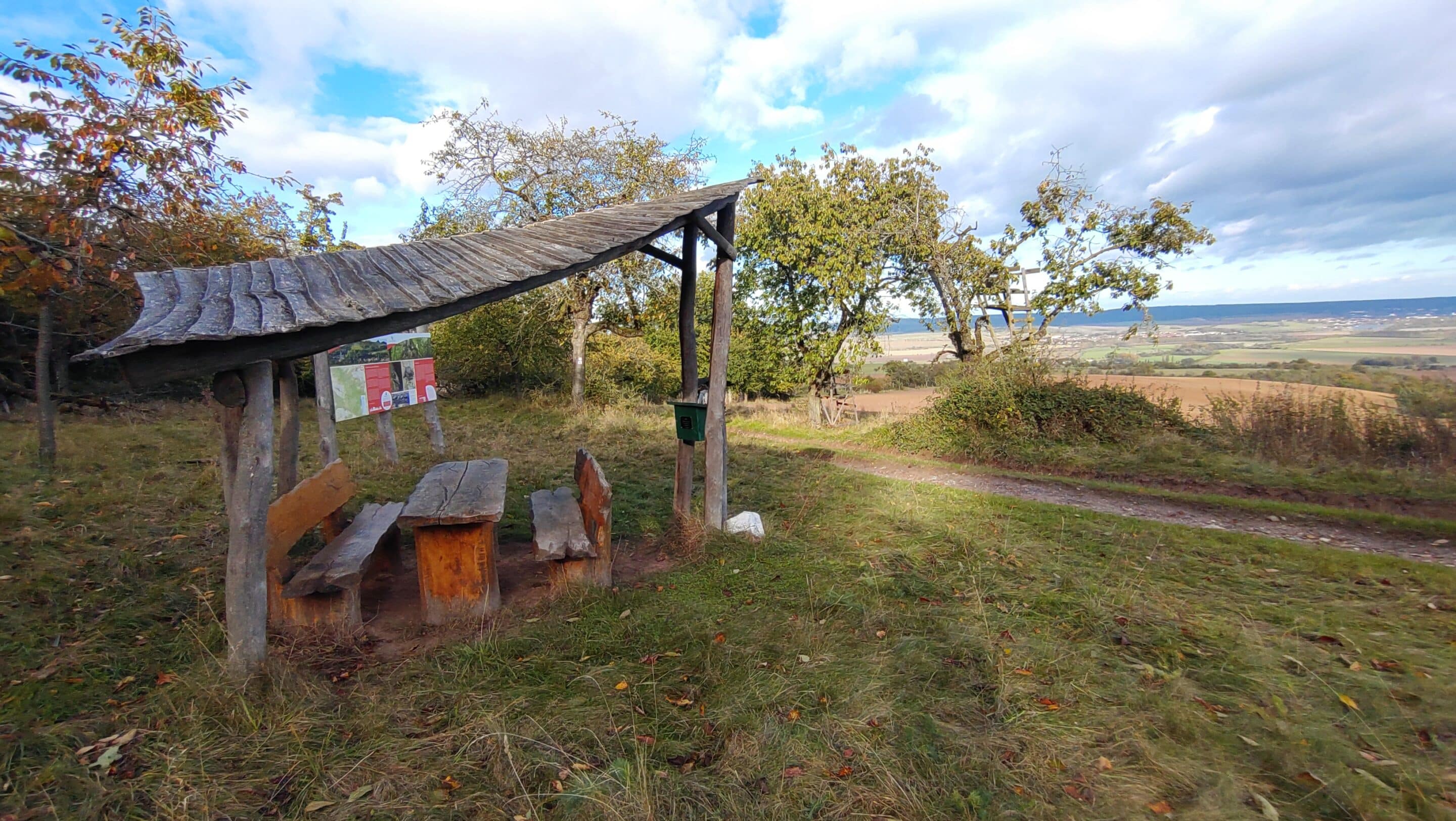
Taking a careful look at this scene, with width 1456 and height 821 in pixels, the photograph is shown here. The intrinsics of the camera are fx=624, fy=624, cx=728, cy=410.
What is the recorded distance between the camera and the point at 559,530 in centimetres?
454

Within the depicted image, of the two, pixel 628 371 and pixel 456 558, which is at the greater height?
pixel 628 371

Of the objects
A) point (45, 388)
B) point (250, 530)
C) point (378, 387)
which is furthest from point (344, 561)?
point (45, 388)

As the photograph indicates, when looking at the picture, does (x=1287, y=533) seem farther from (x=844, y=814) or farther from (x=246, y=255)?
(x=246, y=255)

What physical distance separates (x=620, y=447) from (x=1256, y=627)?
8.73m

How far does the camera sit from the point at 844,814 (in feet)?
7.70

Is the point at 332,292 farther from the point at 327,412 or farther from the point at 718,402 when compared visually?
the point at 327,412

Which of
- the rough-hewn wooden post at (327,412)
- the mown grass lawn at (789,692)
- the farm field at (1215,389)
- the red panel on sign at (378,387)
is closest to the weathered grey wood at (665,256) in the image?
the mown grass lawn at (789,692)

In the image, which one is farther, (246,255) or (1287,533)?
(246,255)

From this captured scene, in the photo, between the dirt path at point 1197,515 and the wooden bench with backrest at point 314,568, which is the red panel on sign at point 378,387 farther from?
the dirt path at point 1197,515

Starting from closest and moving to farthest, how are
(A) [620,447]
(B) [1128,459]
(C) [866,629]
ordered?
1. (C) [866,629]
2. (B) [1128,459]
3. (A) [620,447]

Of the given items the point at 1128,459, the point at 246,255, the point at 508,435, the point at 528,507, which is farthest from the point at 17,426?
the point at 1128,459

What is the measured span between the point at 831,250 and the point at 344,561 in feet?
37.5

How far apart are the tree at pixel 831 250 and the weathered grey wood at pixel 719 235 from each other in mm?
7725

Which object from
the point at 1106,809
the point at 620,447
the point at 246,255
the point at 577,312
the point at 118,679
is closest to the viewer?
the point at 1106,809
